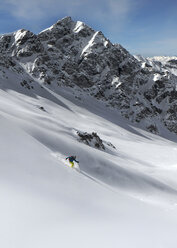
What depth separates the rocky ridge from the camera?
348 ft

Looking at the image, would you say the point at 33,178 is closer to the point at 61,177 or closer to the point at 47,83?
the point at 61,177

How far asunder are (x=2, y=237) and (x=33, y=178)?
3.52m

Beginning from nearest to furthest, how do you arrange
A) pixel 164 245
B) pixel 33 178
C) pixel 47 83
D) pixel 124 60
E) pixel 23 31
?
pixel 164 245
pixel 33 178
pixel 47 83
pixel 23 31
pixel 124 60

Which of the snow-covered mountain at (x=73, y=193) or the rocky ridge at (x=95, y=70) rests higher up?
the rocky ridge at (x=95, y=70)

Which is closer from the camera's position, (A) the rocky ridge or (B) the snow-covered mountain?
(B) the snow-covered mountain

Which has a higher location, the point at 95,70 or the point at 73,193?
the point at 95,70

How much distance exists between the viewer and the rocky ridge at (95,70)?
348 ft

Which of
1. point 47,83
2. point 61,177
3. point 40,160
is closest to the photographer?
point 61,177

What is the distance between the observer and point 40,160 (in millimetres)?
9414

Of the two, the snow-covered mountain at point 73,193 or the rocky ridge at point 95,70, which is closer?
the snow-covered mountain at point 73,193

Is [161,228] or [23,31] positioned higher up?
[23,31]

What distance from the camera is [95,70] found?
401 ft

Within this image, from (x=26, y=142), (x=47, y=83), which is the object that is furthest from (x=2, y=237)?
(x=47, y=83)

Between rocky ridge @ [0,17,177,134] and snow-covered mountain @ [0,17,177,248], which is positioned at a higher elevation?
rocky ridge @ [0,17,177,134]
